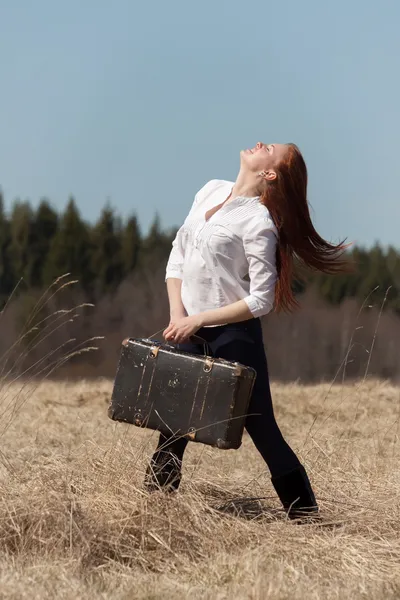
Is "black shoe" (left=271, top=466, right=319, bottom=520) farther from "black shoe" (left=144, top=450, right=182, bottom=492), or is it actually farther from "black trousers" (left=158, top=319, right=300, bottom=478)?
"black shoe" (left=144, top=450, right=182, bottom=492)

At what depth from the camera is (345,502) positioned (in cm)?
496

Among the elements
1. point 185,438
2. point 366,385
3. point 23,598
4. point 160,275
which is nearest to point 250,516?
point 185,438

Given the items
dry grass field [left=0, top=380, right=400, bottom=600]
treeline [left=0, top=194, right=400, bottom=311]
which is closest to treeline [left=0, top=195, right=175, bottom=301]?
treeline [left=0, top=194, right=400, bottom=311]

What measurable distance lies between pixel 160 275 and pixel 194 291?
29.8m

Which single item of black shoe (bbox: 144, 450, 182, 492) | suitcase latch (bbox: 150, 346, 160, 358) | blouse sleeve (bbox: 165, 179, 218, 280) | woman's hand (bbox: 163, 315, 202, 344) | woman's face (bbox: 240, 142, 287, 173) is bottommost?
black shoe (bbox: 144, 450, 182, 492)

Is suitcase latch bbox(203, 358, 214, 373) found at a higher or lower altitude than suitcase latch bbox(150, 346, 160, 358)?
lower

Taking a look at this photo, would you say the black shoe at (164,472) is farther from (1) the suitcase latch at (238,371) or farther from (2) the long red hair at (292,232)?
(2) the long red hair at (292,232)

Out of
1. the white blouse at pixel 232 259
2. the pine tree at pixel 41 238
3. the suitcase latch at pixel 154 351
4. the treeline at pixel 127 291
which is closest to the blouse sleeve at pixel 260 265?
the white blouse at pixel 232 259

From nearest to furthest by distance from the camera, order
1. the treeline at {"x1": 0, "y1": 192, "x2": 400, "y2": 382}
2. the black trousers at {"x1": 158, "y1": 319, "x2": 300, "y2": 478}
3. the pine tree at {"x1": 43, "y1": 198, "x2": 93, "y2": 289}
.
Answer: the black trousers at {"x1": 158, "y1": 319, "x2": 300, "y2": 478}
the treeline at {"x1": 0, "y1": 192, "x2": 400, "y2": 382}
the pine tree at {"x1": 43, "y1": 198, "x2": 93, "y2": 289}

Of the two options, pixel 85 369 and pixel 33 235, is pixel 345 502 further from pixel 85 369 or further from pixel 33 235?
pixel 33 235

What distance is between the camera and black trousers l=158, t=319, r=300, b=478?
14.1 ft

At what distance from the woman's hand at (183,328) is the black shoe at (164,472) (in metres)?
0.52

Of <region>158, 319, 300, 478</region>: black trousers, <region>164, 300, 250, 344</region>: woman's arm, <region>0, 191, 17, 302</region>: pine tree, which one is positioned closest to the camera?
<region>164, 300, 250, 344</region>: woman's arm

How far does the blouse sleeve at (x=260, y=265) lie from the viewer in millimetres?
4207
